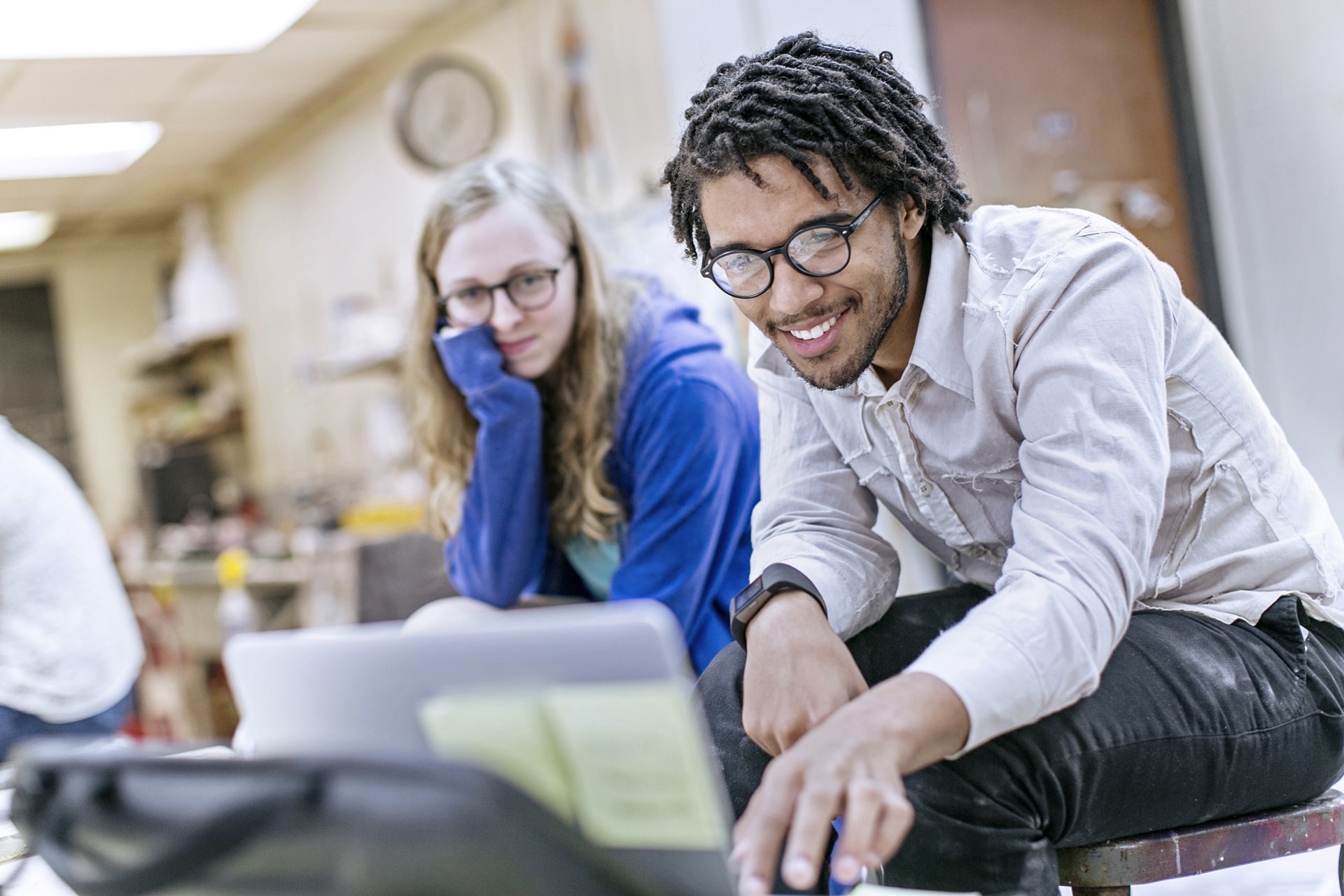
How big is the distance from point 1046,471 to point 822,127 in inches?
14.9

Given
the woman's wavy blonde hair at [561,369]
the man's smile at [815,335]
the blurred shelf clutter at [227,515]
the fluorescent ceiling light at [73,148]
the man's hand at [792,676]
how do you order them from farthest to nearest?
the fluorescent ceiling light at [73,148] < the blurred shelf clutter at [227,515] < the woman's wavy blonde hair at [561,369] < the man's smile at [815,335] < the man's hand at [792,676]

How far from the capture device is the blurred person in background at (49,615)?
2.26 m

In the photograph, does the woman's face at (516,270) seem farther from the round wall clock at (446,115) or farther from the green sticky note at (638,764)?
the round wall clock at (446,115)

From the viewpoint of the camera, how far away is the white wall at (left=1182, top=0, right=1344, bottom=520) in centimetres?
296

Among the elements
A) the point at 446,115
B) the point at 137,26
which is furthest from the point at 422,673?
the point at 137,26

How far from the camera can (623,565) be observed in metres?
1.70

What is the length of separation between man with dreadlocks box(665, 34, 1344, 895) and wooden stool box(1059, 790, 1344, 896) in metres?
0.02

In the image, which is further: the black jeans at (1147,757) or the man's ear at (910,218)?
the man's ear at (910,218)

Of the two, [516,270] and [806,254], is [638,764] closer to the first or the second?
[806,254]

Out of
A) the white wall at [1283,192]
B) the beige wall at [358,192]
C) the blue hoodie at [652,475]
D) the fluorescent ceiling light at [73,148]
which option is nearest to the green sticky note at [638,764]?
the blue hoodie at [652,475]

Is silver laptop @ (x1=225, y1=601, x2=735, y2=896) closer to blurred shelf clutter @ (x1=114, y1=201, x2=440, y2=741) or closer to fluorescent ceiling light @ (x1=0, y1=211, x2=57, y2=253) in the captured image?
blurred shelf clutter @ (x1=114, y1=201, x2=440, y2=741)

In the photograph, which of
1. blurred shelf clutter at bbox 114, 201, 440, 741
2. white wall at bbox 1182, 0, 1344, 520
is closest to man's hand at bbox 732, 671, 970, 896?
blurred shelf clutter at bbox 114, 201, 440, 741

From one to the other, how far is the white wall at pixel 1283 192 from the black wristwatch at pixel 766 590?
236 centimetres

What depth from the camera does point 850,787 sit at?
0.77m
